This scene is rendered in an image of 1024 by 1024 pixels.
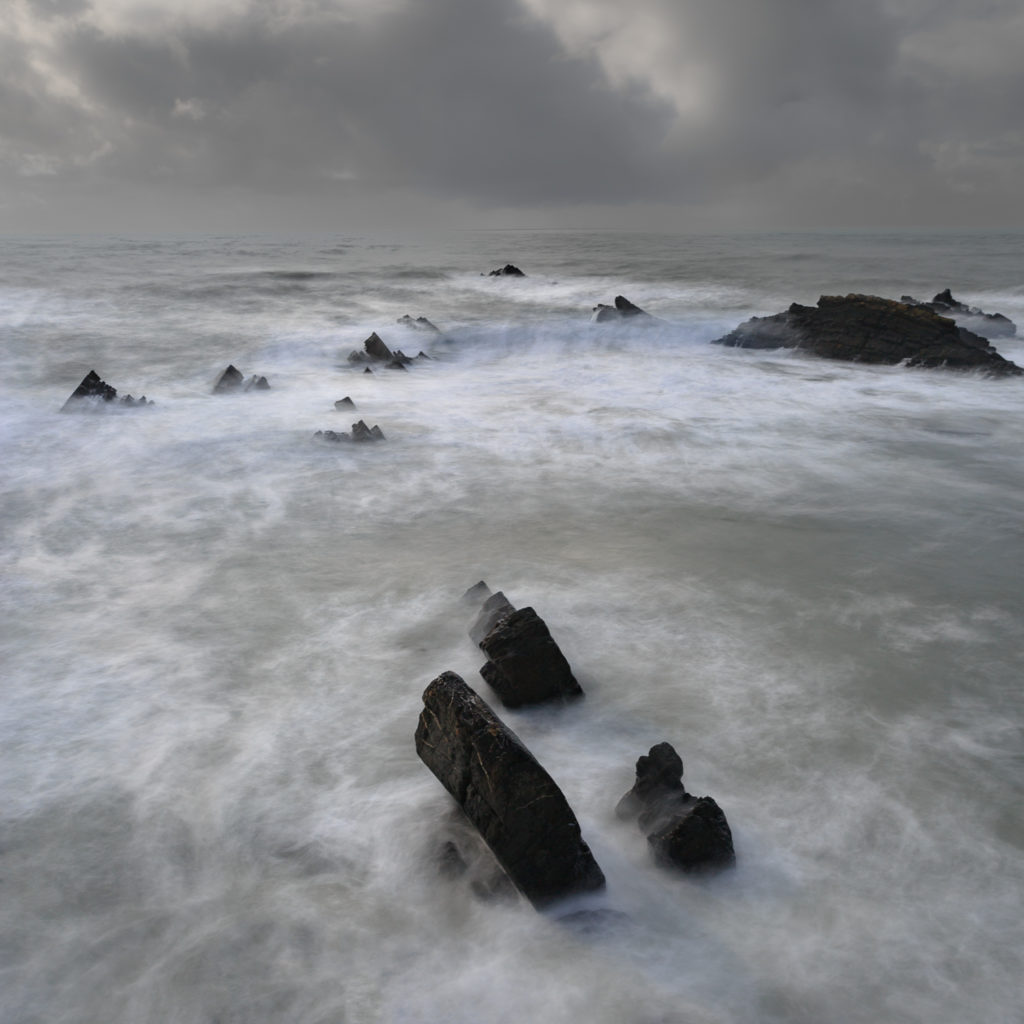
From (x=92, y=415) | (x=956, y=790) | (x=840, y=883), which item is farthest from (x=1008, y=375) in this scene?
(x=92, y=415)

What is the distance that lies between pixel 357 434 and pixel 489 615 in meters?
5.89

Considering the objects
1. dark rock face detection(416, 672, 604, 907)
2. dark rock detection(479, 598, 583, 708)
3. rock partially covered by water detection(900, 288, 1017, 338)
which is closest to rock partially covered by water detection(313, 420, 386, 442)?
dark rock detection(479, 598, 583, 708)

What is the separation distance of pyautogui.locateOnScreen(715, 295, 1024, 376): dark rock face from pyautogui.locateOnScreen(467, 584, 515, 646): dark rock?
14018 millimetres

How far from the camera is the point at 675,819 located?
12.3ft

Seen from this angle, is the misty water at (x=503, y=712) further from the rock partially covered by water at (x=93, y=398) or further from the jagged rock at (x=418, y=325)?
the jagged rock at (x=418, y=325)

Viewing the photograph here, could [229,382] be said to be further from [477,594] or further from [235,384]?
[477,594]

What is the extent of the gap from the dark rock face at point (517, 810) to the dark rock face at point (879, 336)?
1574 cm

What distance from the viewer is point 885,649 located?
18.5 feet

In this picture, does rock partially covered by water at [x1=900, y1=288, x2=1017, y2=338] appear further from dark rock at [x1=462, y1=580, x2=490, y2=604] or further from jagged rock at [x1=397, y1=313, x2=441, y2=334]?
dark rock at [x1=462, y1=580, x2=490, y2=604]

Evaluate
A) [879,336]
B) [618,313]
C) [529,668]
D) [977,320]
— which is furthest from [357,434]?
[977,320]

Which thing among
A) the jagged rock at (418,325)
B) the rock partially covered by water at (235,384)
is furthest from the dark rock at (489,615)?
the jagged rock at (418,325)

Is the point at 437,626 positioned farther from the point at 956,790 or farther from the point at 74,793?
the point at 956,790

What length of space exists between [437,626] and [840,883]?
3.21 m

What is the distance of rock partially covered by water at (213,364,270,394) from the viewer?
1499cm
